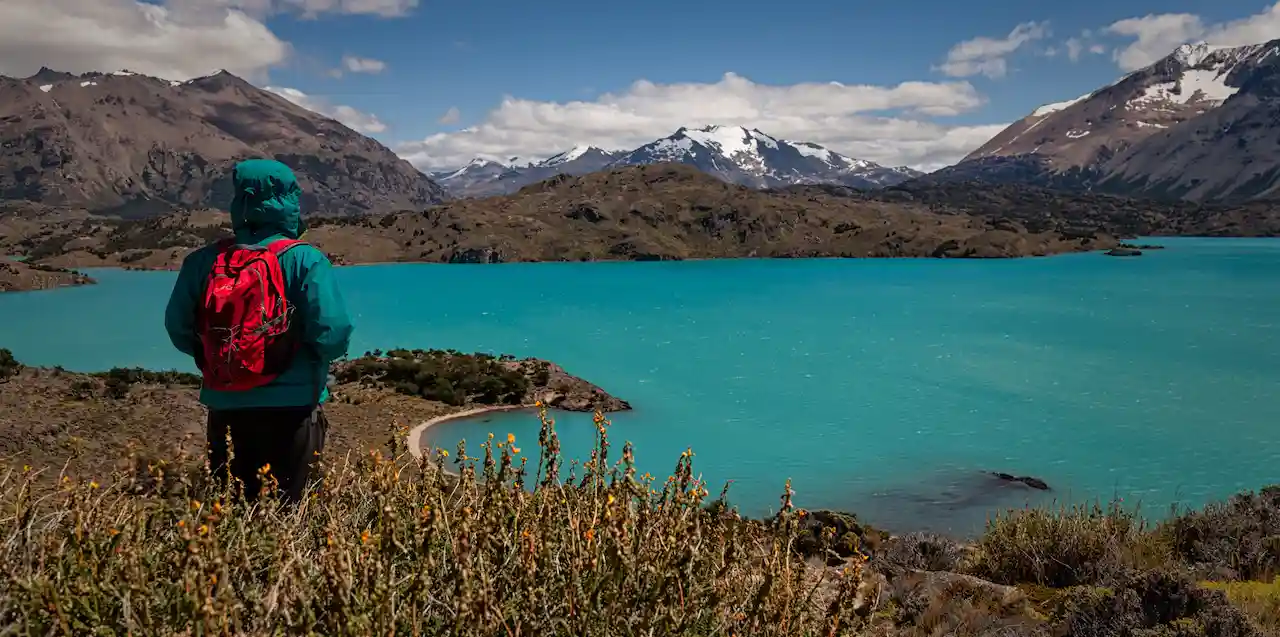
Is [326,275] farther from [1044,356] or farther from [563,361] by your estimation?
[1044,356]

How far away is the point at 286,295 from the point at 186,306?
672 mm

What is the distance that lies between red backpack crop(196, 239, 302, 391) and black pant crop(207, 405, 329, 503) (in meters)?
0.21

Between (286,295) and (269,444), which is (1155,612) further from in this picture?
(286,295)

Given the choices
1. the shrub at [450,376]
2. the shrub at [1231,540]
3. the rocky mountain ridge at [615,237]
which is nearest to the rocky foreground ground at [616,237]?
the rocky mountain ridge at [615,237]

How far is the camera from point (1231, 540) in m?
8.15

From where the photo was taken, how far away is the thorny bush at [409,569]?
2625 millimetres

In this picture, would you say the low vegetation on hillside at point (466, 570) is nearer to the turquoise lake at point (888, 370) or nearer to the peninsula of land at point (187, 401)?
the peninsula of land at point (187, 401)

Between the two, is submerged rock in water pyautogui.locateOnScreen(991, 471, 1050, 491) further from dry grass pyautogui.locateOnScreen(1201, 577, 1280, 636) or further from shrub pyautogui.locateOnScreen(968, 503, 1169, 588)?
dry grass pyautogui.locateOnScreen(1201, 577, 1280, 636)

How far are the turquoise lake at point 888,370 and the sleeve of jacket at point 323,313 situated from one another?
18.2m

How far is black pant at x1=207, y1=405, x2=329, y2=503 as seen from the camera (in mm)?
4930

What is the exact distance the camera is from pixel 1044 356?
50.5 meters

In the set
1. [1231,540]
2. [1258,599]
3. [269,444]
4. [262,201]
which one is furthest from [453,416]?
[1258,599]

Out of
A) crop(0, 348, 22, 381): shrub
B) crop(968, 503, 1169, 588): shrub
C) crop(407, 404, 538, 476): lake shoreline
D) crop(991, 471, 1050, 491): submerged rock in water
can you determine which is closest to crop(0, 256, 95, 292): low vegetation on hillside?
crop(0, 348, 22, 381): shrub

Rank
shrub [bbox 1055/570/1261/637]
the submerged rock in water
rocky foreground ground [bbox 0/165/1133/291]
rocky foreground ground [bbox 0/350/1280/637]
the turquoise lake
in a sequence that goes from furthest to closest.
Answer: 1. rocky foreground ground [bbox 0/165/1133/291]
2. the turquoise lake
3. the submerged rock in water
4. shrub [bbox 1055/570/1261/637]
5. rocky foreground ground [bbox 0/350/1280/637]
